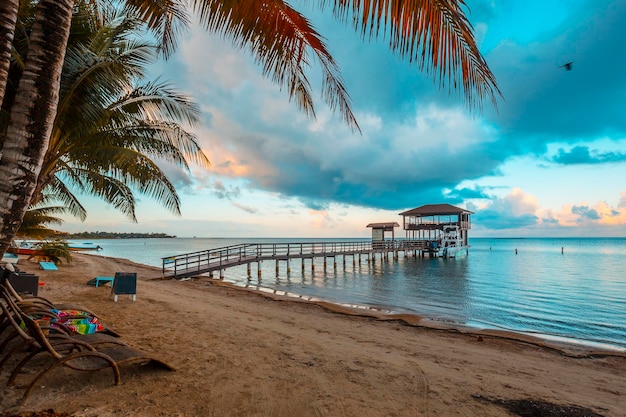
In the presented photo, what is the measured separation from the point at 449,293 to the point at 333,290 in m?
6.43

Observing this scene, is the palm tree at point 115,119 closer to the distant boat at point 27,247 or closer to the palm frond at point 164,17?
the palm frond at point 164,17

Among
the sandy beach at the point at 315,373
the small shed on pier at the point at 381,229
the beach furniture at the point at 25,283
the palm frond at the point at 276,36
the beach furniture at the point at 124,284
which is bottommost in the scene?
the sandy beach at the point at 315,373

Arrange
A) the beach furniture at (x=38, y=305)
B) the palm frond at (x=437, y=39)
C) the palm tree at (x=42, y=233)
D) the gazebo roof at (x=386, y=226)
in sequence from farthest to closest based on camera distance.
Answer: the gazebo roof at (x=386, y=226) < the palm tree at (x=42, y=233) < the beach furniture at (x=38, y=305) < the palm frond at (x=437, y=39)

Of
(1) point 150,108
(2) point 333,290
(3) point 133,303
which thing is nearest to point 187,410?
(1) point 150,108

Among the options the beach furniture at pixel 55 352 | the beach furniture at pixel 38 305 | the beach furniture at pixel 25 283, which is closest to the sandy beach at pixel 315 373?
the beach furniture at pixel 55 352

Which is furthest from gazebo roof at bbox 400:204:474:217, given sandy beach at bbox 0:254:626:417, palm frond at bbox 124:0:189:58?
palm frond at bbox 124:0:189:58

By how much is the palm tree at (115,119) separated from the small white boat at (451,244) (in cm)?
4563

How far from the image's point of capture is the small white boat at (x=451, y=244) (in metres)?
48.5

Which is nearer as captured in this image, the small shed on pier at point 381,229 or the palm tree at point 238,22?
the palm tree at point 238,22

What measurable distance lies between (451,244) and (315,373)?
50438mm

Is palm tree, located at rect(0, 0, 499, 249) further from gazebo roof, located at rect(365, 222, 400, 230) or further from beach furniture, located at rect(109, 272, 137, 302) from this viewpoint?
gazebo roof, located at rect(365, 222, 400, 230)

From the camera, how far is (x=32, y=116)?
2416 mm

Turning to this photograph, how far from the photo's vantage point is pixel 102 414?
289 cm

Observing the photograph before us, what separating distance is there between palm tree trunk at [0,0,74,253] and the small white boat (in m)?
49.8
